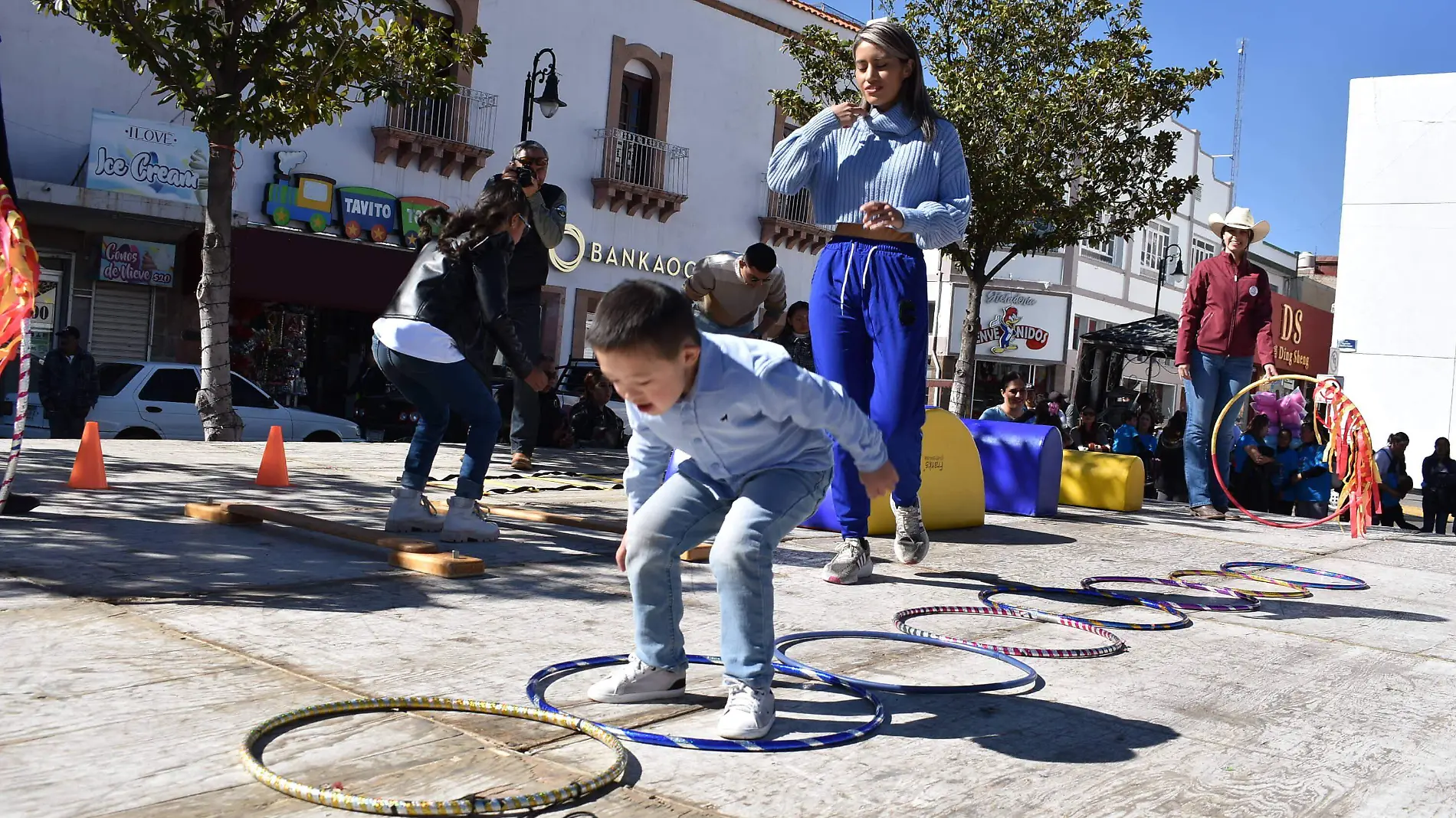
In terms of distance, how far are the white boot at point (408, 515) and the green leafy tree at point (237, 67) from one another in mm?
7846

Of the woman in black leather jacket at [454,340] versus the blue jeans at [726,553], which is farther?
the woman in black leather jacket at [454,340]

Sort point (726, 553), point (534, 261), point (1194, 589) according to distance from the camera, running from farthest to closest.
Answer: point (534, 261) → point (1194, 589) → point (726, 553)

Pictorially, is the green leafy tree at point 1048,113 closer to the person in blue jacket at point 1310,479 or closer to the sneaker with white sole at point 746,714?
the person in blue jacket at point 1310,479

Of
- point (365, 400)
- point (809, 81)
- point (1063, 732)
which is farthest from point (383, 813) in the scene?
point (809, 81)

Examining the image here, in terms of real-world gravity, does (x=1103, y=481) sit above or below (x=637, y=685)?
above

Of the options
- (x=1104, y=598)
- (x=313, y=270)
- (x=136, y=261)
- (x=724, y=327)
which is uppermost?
(x=313, y=270)

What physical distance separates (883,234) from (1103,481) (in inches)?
205

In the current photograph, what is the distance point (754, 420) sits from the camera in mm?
3232


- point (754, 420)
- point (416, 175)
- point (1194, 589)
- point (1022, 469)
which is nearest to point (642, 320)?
point (754, 420)

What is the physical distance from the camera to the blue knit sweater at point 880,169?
548 centimetres

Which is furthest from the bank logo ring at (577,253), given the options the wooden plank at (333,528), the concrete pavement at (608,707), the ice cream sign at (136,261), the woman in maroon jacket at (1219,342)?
the wooden plank at (333,528)

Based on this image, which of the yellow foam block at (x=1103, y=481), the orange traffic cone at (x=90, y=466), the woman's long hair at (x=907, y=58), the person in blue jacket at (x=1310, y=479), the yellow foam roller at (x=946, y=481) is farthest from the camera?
the person in blue jacket at (x=1310, y=479)

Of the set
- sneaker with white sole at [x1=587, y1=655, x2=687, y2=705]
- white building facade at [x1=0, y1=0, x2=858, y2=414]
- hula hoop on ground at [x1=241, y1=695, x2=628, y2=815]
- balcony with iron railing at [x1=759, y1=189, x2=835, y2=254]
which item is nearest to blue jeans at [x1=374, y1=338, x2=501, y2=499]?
sneaker with white sole at [x1=587, y1=655, x2=687, y2=705]

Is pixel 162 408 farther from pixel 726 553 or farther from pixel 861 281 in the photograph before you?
pixel 726 553
